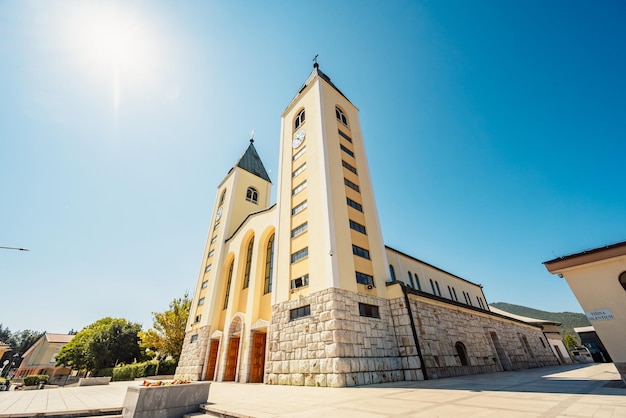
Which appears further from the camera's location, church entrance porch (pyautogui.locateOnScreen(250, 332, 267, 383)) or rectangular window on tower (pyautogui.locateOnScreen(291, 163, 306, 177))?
rectangular window on tower (pyautogui.locateOnScreen(291, 163, 306, 177))

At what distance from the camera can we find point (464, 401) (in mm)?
5113

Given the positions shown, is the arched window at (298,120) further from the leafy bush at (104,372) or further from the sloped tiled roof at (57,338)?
the sloped tiled roof at (57,338)

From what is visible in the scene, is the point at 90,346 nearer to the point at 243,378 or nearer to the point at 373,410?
the point at 243,378

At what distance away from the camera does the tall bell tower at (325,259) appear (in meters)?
10.5

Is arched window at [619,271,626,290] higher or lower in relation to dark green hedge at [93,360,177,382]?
higher

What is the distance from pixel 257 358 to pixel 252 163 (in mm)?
21915

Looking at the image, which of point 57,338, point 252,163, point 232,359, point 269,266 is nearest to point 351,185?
point 269,266

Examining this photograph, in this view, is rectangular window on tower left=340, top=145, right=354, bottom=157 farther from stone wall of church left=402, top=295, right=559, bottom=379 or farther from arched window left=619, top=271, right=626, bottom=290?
arched window left=619, top=271, right=626, bottom=290

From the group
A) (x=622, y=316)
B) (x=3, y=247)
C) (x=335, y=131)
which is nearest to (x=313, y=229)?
(x=335, y=131)

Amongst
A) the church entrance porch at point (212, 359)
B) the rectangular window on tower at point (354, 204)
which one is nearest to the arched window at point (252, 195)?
the church entrance porch at point (212, 359)

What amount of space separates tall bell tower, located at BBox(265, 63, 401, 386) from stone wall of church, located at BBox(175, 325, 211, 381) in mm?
9106

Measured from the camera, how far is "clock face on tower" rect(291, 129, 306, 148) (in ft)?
60.3

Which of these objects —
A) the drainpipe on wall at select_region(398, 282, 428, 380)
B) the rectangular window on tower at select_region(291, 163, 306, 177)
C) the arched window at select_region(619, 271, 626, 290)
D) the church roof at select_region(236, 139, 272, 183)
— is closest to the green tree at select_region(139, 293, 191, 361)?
the church roof at select_region(236, 139, 272, 183)

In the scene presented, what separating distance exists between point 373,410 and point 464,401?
2.10m
